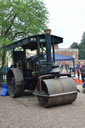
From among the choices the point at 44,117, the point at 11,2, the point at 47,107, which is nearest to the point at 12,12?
the point at 11,2

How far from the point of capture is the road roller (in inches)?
211

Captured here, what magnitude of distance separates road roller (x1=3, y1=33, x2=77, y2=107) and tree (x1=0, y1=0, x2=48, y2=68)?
4.26 meters

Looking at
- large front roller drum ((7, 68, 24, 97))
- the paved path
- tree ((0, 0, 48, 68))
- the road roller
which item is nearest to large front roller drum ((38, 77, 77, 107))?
the road roller

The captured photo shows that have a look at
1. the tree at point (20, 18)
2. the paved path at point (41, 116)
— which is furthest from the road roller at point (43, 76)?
the tree at point (20, 18)

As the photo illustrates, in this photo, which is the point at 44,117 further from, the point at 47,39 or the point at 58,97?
the point at 47,39

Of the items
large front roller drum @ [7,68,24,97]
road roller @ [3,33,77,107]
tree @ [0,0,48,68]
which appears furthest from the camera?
tree @ [0,0,48,68]

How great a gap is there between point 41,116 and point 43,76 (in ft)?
4.60

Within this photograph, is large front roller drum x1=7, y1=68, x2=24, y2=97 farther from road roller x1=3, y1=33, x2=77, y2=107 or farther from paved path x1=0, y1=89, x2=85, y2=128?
paved path x1=0, y1=89, x2=85, y2=128

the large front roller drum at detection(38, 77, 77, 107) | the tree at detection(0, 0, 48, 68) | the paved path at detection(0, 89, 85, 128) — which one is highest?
the tree at detection(0, 0, 48, 68)

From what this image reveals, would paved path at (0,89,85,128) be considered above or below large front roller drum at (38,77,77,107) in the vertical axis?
below

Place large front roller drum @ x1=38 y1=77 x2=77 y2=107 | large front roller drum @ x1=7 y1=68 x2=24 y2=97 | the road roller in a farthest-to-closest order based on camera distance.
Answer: large front roller drum @ x1=7 y1=68 x2=24 y2=97 < the road roller < large front roller drum @ x1=38 y1=77 x2=77 y2=107

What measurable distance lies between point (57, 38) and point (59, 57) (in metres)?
9.59

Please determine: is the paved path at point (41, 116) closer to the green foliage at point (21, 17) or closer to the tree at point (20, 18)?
the tree at point (20, 18)

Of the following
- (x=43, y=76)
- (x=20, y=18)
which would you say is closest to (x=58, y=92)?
(x=43, y=76)
